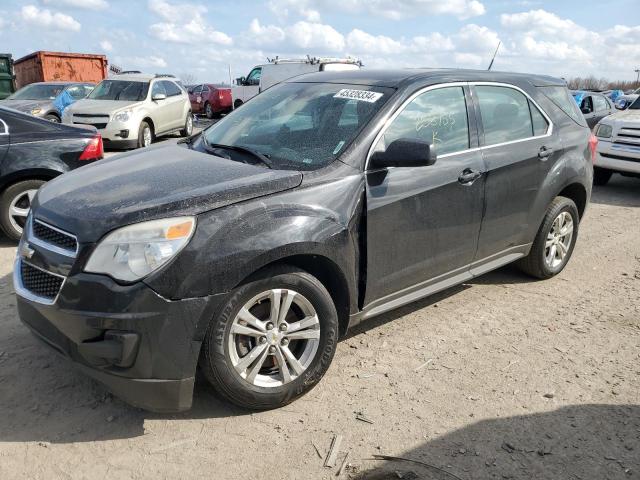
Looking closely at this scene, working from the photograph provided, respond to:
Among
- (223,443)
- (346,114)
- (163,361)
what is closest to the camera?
(163,361)

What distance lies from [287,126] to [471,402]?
2.05 meters

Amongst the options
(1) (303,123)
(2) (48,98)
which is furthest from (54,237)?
(2) (48,98)

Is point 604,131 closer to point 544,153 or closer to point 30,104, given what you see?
point 544,153

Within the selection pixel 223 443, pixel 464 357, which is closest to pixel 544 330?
pixel 464 357

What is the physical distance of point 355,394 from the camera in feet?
10.6

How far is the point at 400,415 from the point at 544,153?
8.42 ft

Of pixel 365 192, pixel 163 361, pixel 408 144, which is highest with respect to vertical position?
pixel 408 144

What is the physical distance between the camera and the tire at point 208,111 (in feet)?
79.7

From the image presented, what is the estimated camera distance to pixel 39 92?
14.8 metres

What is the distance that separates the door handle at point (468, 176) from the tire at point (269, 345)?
4.38ft

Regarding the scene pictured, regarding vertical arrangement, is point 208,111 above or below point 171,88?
below

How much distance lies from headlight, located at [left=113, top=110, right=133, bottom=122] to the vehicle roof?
854 centimetres

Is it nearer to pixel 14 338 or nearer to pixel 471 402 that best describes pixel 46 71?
pixel 14 338

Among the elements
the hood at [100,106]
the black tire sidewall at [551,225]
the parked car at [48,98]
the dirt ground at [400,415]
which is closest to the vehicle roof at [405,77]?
the black tire sidewall at [551,225]
